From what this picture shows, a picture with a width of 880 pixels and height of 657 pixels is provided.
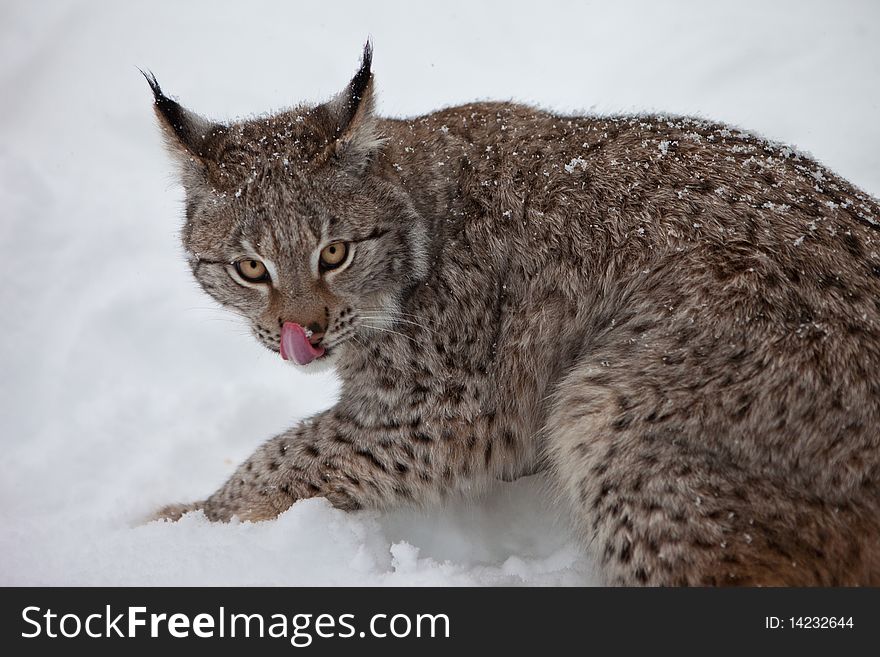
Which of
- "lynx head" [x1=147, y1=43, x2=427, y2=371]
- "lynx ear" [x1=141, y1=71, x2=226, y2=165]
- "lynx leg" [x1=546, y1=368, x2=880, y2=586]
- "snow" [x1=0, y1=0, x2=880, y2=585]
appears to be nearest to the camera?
"lynx leg" [x1=546, y1=368, x2=880, y2=586]

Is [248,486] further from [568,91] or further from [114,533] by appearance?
[568,91]

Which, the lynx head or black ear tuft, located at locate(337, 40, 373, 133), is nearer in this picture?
the lynx head

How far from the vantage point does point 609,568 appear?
3.71 metres

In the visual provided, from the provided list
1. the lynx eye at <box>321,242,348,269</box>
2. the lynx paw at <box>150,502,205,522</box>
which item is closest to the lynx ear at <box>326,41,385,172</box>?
the lynx eye at <box>321,242,348,269</box>

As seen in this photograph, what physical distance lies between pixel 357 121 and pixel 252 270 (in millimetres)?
921

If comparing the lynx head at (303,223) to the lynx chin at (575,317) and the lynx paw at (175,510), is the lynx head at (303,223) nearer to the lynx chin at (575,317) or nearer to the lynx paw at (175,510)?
the lynx chin at (575,317)

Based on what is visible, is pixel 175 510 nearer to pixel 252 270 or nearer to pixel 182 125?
pixel 252 270

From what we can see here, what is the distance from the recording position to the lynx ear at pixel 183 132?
4305 mm

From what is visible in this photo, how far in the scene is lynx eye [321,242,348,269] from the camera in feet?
13.8

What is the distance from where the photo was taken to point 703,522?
136 inches

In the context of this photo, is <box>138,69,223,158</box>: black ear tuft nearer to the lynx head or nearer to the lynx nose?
the lynx head

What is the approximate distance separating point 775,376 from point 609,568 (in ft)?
3.55

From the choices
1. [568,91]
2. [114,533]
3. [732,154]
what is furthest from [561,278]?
[568,91]

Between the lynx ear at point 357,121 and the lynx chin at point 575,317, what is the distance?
0.01 metres
